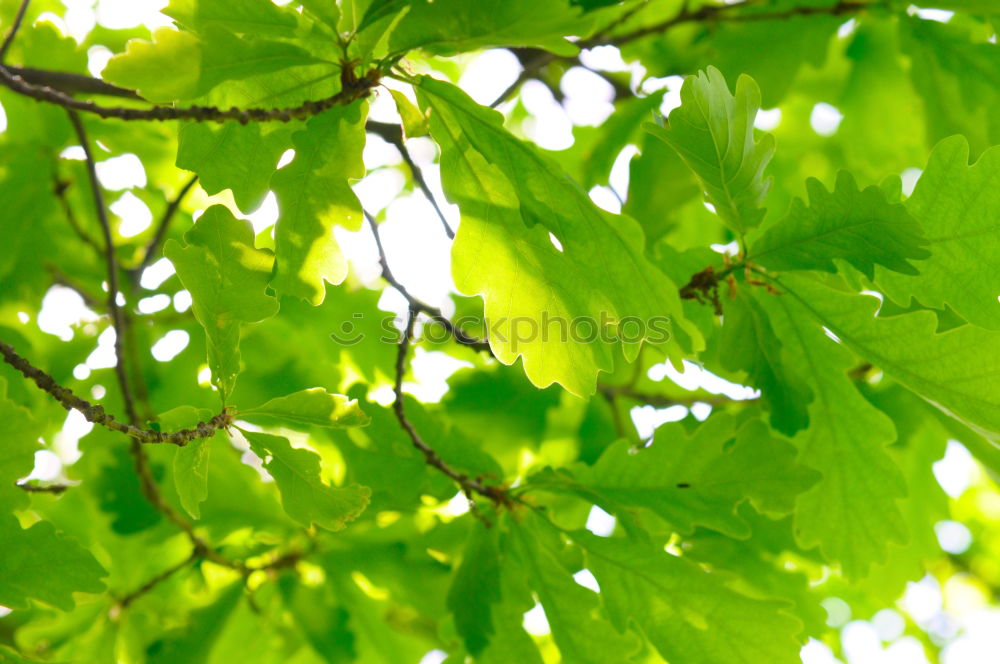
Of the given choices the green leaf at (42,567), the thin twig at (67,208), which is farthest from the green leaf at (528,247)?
the thin twig at (67,208)

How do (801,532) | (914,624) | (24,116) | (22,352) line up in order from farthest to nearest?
1. (914,624)
2. (24,116)
3. (22,352)
4. (801,532)

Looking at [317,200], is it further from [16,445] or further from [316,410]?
[16,445]

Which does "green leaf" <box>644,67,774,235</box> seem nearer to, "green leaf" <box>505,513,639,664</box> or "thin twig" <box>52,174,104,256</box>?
"green leaf" <box>505,513,639,664</box>

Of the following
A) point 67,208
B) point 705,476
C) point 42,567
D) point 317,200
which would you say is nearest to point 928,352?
point 705,476

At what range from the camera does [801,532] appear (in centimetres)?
159

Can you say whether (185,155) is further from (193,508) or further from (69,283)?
(69,283)

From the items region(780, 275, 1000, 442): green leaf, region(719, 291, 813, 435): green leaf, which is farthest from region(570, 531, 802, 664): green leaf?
region(780, 275, 1000, 442): green leaf

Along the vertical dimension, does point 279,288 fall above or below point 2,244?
below

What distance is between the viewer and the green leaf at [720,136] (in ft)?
3.84

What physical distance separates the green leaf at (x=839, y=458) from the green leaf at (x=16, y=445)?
1.20 m

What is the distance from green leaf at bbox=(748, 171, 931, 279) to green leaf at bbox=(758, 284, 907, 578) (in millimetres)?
132

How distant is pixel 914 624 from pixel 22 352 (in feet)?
11.5

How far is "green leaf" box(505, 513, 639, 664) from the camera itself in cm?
148

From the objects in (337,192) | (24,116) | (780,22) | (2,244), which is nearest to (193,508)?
(337,192)
